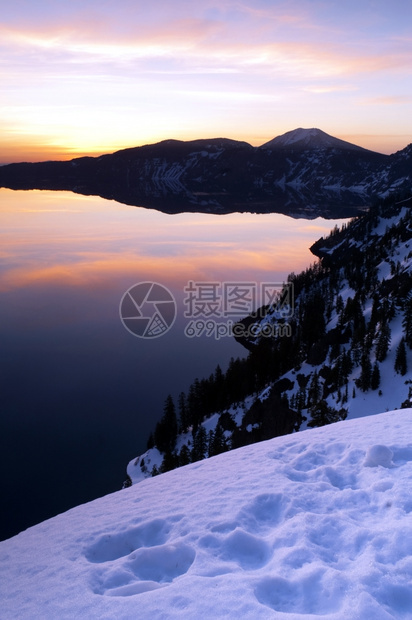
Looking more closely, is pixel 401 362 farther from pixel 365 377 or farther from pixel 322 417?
pixel 322 417

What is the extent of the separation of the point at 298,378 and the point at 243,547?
72123 mm

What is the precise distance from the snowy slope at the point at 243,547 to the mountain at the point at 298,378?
37.5 meters

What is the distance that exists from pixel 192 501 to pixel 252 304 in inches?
4529

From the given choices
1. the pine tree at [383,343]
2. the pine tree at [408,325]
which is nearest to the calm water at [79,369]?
the pine tree at [383,343]

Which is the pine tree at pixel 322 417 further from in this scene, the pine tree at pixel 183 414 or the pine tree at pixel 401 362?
the pine tree at pixel 183 414

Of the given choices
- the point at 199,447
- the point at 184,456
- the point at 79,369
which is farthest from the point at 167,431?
the point at 79,369

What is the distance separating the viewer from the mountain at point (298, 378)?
Answer: 58.5m

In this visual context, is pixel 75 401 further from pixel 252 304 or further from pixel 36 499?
pixel 252 304

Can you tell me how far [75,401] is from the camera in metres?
61.2

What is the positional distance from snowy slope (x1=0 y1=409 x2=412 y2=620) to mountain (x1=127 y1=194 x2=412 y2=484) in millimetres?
37549

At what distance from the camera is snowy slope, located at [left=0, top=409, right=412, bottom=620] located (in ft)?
21.6

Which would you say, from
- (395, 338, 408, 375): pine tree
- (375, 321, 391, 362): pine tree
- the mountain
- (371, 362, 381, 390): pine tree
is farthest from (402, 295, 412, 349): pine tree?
(371, 362, 381, 390): pine tree

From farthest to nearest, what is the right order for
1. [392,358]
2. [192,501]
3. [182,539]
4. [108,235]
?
[108,235] < [392,358] < [192,501] < [182,539]

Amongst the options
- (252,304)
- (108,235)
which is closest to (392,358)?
(252,304)
